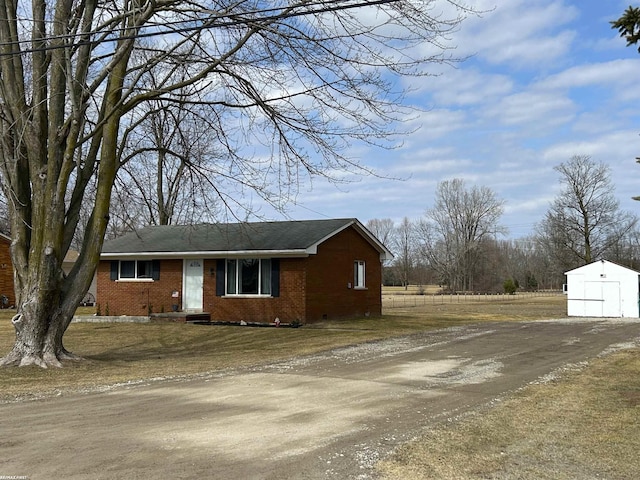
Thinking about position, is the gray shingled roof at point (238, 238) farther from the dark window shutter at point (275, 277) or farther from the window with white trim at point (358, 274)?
the window with white trim at point (358, 274)

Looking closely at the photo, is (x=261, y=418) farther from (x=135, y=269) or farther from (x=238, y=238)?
(x=135, y=269)

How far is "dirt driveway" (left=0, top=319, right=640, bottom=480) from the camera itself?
543 centimetres

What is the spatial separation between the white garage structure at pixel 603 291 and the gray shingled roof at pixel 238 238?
10015 mm

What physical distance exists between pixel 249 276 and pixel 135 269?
17.3ft

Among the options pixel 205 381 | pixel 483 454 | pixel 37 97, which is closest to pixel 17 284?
pixel 37 97

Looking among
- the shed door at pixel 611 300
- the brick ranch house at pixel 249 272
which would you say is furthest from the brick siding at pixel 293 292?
the shed door at pixel 611 300

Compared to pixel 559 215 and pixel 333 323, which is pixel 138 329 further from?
pixel 559 215

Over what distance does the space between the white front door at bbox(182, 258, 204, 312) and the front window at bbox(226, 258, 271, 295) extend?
1.35 meters

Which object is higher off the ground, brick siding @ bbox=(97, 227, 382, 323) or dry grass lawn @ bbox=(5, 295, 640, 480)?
brick siding @ bbox=(97, 227, 382, 323)

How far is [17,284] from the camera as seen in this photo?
40.0 feet

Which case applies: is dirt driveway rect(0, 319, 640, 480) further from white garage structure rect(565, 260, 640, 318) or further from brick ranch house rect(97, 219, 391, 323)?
white garage structure rect(565, 260, 640, 318)

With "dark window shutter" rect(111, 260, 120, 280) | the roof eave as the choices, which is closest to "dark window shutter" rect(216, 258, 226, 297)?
the roof eave

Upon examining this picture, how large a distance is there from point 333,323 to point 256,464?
1754 centimetres

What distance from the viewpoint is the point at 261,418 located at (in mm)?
7336
